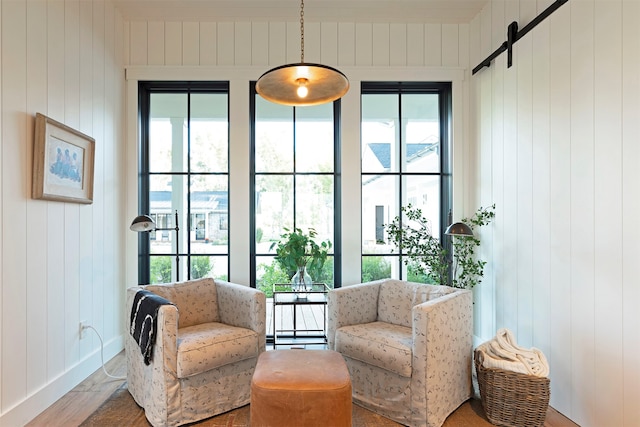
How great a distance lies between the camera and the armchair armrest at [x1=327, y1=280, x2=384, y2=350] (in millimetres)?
2512

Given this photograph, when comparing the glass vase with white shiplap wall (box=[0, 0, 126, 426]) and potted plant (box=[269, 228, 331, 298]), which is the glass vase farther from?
white shiplap wall (box=[0, 0, 126, 426])

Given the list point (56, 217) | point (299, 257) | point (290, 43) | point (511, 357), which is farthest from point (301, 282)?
point (290, 43)

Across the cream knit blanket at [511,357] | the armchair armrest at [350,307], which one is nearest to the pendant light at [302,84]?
the armchair armrest at [350,307]

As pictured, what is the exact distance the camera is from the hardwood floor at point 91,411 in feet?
6.92

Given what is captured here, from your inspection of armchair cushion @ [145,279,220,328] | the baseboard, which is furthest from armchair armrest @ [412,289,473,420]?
the baseboard

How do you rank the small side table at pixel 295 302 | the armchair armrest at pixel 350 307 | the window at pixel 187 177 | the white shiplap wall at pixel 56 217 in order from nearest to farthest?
the white shiplap wall at pixel 56 217 → the armchair armrest at pixel 350 307 → the small side table at pixel 295 302 → the window at pixel 187 177

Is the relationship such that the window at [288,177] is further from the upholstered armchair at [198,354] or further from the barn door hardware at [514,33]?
the barn door hardware at [514,33]

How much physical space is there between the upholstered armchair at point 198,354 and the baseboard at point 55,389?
43 centimetres

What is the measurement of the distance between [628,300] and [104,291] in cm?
349

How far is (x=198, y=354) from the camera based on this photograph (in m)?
2.07

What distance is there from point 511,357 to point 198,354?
1.83m

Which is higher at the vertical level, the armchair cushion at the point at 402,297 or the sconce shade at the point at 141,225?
the sconce shade at the point at 141,225

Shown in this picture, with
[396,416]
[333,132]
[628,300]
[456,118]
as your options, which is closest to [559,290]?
[628,300]

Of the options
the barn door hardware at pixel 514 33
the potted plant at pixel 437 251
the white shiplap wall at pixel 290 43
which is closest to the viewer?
the barn door hardware at pixel 514 33
